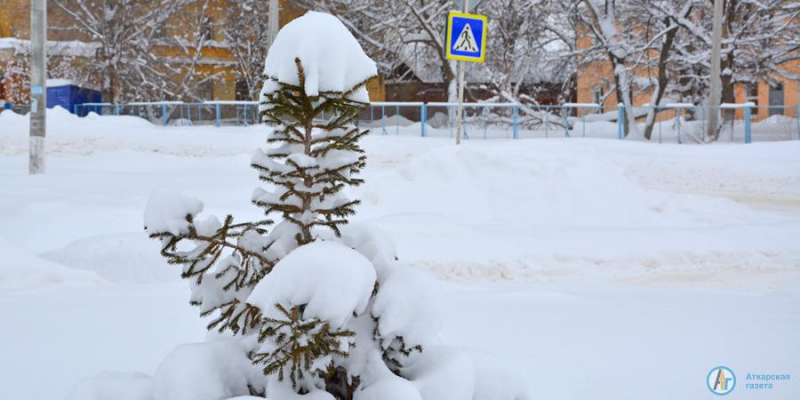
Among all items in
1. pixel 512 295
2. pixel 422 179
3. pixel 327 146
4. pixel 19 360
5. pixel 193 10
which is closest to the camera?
pixel 327 146

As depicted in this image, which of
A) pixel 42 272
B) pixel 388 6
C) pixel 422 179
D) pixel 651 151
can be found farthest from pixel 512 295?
pixel 388 6

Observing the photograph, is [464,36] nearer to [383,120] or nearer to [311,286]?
[311,286]

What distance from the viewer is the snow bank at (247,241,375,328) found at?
219cm

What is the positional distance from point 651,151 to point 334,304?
63.3ft

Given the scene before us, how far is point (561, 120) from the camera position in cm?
2667

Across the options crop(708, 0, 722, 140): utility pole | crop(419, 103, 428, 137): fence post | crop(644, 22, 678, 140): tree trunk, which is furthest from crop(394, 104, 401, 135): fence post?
crop(708, 0, 722, 140): utility pole

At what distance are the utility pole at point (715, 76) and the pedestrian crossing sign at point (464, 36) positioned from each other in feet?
42.7

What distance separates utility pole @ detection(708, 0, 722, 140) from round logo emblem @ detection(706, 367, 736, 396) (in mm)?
20081

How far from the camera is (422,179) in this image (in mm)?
12945

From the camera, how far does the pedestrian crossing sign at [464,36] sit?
1195 cm

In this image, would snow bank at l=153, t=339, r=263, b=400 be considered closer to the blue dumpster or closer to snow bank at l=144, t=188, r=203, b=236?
snow bank at l=144, t=188, r=203, b=236

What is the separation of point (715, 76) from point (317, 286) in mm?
22959

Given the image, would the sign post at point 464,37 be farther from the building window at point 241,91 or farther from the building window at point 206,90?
the building window at point 241,91

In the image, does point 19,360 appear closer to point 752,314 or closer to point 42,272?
point 42,272
